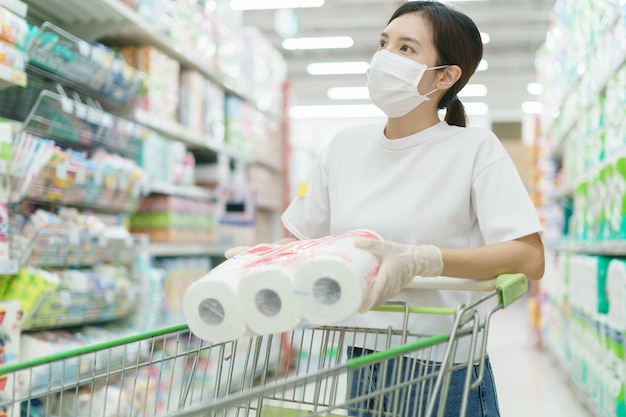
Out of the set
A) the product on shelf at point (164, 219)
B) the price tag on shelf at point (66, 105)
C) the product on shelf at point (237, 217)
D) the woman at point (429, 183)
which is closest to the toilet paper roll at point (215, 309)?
the woman at point (429, 183)

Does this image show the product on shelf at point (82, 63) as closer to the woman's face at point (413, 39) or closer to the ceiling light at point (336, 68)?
the woman's face at point (413, 39)

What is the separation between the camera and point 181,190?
14.1 ft

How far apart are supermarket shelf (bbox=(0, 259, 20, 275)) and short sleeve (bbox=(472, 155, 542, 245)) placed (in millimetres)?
1830

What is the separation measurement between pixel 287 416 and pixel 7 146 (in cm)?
158

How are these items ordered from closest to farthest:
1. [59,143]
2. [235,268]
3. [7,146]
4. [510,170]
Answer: [235,268] < [510,170] < [7,146] < [59,143]

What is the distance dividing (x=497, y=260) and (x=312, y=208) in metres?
0.58

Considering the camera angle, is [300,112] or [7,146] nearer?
[7,146]

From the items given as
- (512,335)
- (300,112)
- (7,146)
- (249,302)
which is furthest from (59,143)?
(300,112)

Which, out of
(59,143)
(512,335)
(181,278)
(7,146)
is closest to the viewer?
(7,146)

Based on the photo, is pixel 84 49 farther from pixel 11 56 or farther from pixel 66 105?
pixel 11 56

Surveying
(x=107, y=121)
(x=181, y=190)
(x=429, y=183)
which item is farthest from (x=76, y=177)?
(x=429, y=183)

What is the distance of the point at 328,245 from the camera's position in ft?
4.17

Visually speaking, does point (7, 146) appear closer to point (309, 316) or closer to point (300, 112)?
point (309, 316)

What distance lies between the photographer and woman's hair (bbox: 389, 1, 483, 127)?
1680 millimetres
